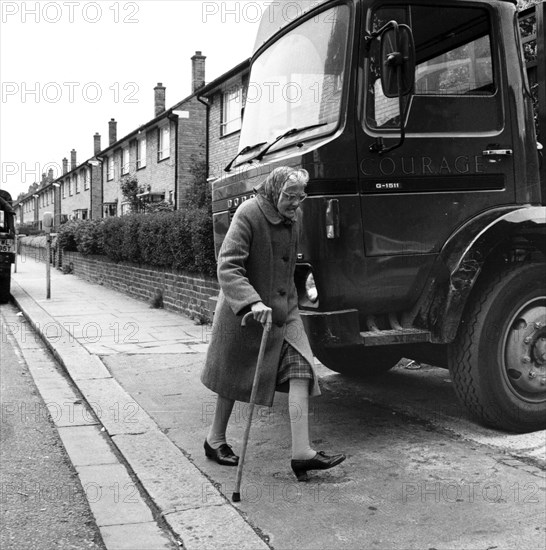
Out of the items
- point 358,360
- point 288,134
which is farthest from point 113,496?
point 358,360

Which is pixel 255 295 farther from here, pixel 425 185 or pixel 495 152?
pixel 495 152

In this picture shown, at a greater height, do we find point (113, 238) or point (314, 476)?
point (113, 238)

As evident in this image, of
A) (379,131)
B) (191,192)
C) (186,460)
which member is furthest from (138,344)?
(191,192)

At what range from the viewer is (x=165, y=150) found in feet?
102

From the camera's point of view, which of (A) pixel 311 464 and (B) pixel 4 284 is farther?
(B) pixel 4 284

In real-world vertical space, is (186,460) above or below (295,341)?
below

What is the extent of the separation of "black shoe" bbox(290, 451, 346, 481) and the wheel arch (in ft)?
3.43

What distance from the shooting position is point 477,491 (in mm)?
3791

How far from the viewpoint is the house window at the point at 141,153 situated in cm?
3456

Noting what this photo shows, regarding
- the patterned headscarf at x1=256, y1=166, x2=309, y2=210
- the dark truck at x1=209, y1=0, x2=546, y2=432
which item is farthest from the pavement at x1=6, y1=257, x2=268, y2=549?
the patterned headscarf at x1=256, y1=166, x2=309, y2=210

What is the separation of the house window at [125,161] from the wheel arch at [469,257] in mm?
34311

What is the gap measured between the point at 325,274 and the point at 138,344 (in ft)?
16.8

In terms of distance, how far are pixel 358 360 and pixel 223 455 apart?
2.36m

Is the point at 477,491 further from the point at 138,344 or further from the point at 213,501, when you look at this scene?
the point at 138,344
